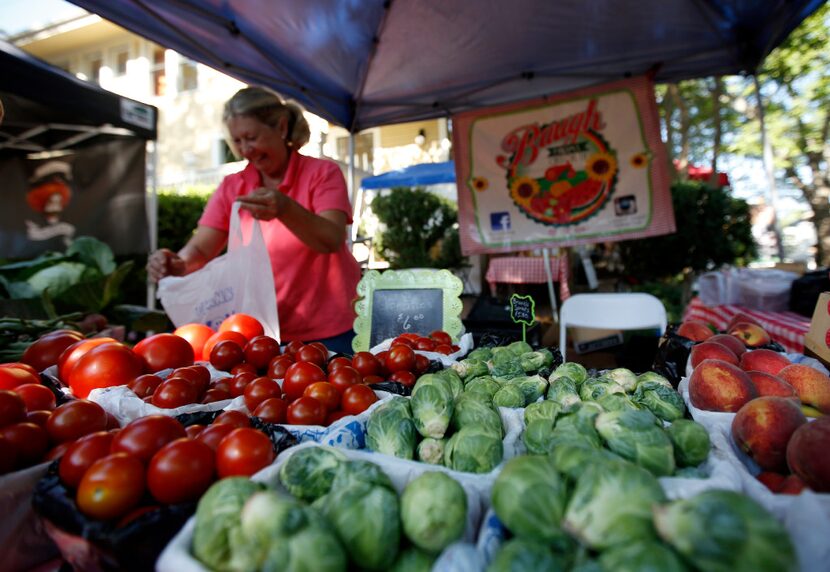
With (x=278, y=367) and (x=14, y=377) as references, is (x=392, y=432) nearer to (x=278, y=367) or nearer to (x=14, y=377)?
(x=278, y=367)

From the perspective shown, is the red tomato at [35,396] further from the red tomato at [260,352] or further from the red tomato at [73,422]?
the red tomato at [260,352]

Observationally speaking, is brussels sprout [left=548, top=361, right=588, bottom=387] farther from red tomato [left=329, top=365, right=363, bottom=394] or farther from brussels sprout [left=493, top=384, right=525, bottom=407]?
red tomato [left=329, top=365, right=363, bottom=394]

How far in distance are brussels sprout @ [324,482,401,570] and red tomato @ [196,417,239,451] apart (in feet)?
1.29

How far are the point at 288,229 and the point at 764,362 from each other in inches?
86.8

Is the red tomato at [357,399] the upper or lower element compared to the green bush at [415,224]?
lower

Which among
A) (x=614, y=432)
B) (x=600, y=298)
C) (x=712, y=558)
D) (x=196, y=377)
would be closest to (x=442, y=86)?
(x=600, y=298)

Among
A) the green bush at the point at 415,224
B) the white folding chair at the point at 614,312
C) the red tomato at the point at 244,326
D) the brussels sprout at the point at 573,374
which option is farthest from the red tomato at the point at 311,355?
the green bush at the point at 415,224

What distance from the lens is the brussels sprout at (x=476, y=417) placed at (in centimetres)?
110

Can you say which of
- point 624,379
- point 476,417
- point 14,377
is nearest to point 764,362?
point 624,379

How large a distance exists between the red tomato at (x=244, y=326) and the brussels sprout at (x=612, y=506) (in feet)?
5.64

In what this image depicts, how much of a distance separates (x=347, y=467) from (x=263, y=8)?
3.19m

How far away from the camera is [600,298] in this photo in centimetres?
345

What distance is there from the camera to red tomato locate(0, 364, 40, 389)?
1388mm

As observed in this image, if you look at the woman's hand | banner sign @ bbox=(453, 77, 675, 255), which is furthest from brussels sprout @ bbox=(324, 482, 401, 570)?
banner sign @ bbox=(453, 77, 675, 255)
